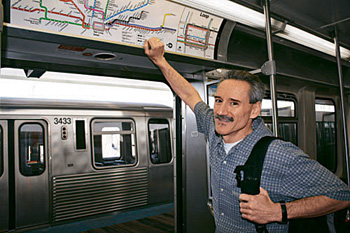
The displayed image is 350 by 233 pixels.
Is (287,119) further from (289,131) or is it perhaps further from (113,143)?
(113,143)

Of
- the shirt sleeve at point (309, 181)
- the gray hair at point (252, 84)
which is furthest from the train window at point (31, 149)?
the shirt sleeve at point (309, 181)

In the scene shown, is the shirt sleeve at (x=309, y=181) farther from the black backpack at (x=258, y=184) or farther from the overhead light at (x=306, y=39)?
the overhead light at (x=306, y=39)

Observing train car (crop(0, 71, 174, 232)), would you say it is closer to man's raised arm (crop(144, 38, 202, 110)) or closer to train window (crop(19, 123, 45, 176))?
train window (crop(19, 123, 45, 176))

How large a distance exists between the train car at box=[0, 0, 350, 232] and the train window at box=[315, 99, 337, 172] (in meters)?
0.39

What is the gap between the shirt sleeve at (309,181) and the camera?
1373 mm

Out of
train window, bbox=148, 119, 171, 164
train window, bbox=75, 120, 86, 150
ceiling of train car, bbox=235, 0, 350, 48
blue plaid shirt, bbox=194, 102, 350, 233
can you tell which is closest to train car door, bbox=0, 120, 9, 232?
train window, bbox=75, 120, 86, 150

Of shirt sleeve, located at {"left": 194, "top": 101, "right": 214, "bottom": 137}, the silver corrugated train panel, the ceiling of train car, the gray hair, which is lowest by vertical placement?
the silver corrugated train panel

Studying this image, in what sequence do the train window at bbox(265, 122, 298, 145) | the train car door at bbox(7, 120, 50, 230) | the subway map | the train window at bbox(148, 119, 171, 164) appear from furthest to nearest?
the train window at bbox(148, 119, 171, 164) → the train car door at bbox(7, 120, 50, 230) → the train window at bbox(265, 122, 298, 145) → the subway map

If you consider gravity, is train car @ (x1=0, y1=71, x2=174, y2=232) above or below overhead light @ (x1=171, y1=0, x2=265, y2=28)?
below

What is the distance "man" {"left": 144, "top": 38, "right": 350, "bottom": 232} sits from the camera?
4.51 ft

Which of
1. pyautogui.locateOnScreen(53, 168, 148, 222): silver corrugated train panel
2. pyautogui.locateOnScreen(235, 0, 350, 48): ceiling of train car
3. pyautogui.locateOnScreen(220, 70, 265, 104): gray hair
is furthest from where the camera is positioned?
pyautogui.locateOnScreen(53, 168, 148, 222): silver corrugated train panel

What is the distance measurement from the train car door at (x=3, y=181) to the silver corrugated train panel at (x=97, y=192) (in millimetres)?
733

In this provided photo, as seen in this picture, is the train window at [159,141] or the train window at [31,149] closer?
the train window at [31,149]

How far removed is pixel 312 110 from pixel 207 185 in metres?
2.89
